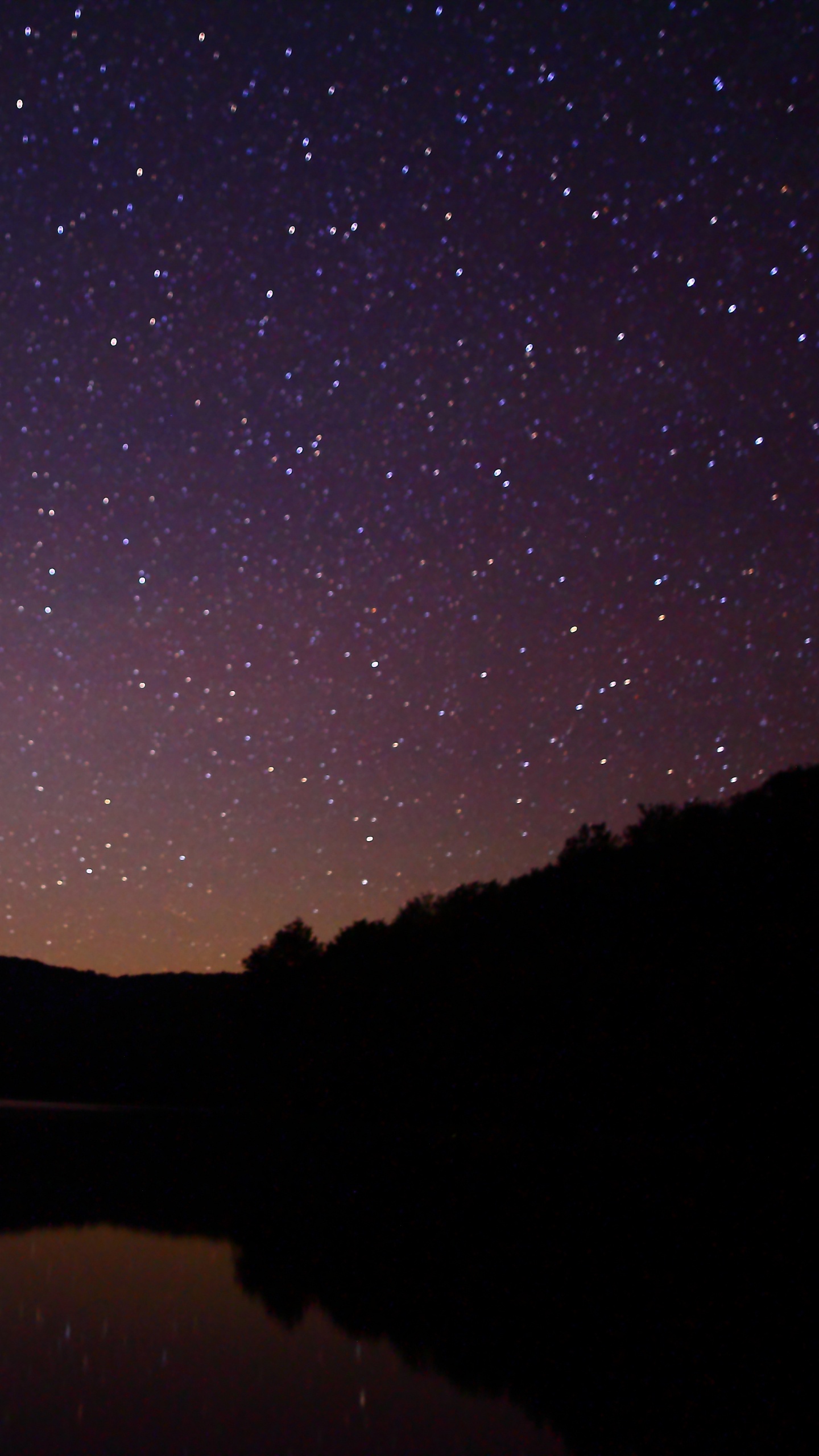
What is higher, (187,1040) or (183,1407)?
(187,1040)

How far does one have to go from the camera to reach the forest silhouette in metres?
6.73

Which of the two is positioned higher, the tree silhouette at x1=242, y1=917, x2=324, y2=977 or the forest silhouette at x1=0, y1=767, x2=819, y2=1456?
the tree silhouette at x1=242, y1=917, x2=324, y2=977

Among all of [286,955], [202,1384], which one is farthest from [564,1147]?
[286,955]

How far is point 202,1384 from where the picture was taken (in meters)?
6.09

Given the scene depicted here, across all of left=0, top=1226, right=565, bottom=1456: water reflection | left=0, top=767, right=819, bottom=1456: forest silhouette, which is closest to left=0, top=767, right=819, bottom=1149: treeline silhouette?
left=0, top=767, right=819, bottom=1456: forest silhouette

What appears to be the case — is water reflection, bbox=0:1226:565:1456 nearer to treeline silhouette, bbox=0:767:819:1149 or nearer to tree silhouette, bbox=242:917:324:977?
treeline silhouette, bbox=0:767:819:1149

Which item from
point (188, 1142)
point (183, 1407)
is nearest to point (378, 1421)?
point (183, 1407)

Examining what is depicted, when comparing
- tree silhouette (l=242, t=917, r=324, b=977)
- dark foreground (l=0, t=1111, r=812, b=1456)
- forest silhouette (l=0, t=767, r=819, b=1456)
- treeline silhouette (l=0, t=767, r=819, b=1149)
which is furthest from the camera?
tree silhouette (l=242, t=917, r=324, b=977)

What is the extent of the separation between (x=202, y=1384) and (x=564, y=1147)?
13689 mm

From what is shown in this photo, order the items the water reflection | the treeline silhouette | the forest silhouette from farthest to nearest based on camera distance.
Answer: the treeline silhouette → the forest silhouette → the water reflection

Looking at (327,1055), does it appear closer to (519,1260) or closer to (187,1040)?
(519,1260)

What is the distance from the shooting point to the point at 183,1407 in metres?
5.64

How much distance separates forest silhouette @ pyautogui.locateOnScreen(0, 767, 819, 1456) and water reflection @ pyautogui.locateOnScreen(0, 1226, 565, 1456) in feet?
1.18

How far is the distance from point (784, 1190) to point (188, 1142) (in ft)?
52.7
